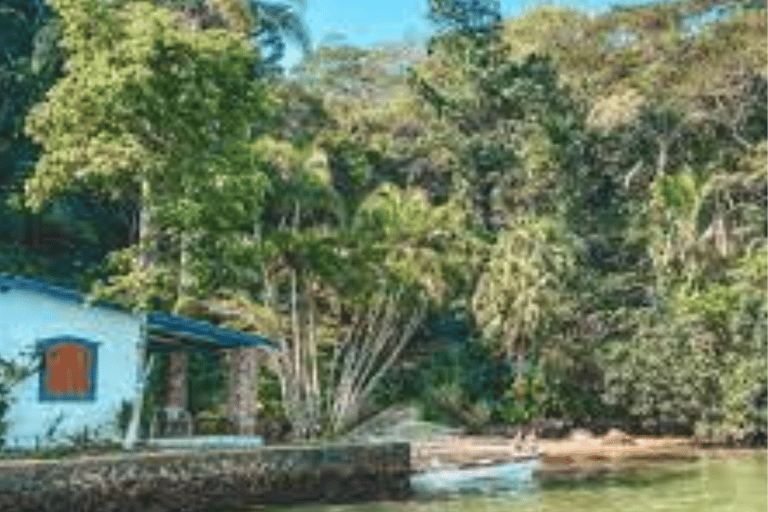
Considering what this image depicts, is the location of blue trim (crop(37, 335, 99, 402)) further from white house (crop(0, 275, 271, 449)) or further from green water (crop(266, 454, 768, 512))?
green water (crop(266, 454, 768, 512))

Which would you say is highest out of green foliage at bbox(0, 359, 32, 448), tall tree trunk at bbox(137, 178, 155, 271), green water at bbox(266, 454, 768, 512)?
tall tree trunk at bbox(137, 178, 155, 271)

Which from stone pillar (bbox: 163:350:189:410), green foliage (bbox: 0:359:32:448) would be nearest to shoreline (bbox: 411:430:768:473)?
stone pillar (bbox: 163:350:189:410)

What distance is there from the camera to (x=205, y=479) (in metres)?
26.6

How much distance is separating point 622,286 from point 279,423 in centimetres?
1860

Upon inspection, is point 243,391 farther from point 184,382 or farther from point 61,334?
point 61,334

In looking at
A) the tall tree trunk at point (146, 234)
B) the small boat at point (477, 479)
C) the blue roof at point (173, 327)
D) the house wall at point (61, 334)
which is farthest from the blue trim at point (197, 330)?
the small boat at point (477, 479)

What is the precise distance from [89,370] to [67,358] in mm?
558

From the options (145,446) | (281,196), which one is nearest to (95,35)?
(145,446)

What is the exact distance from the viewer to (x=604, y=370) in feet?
166

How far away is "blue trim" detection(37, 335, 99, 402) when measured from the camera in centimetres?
2838

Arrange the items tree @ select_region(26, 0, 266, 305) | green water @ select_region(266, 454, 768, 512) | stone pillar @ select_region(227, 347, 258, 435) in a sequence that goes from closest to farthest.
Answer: green water @ select_region(266, 454, 768, 512)
tree @ select_region(26, 0, 266, 305)
stone pillar @ select_region(227, 347, 258, 435)

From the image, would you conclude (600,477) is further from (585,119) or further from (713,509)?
(585,119)

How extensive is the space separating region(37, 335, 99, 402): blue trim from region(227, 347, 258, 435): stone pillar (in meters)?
4.85

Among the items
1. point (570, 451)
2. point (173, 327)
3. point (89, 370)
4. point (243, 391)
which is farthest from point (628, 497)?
point (570, 451)
